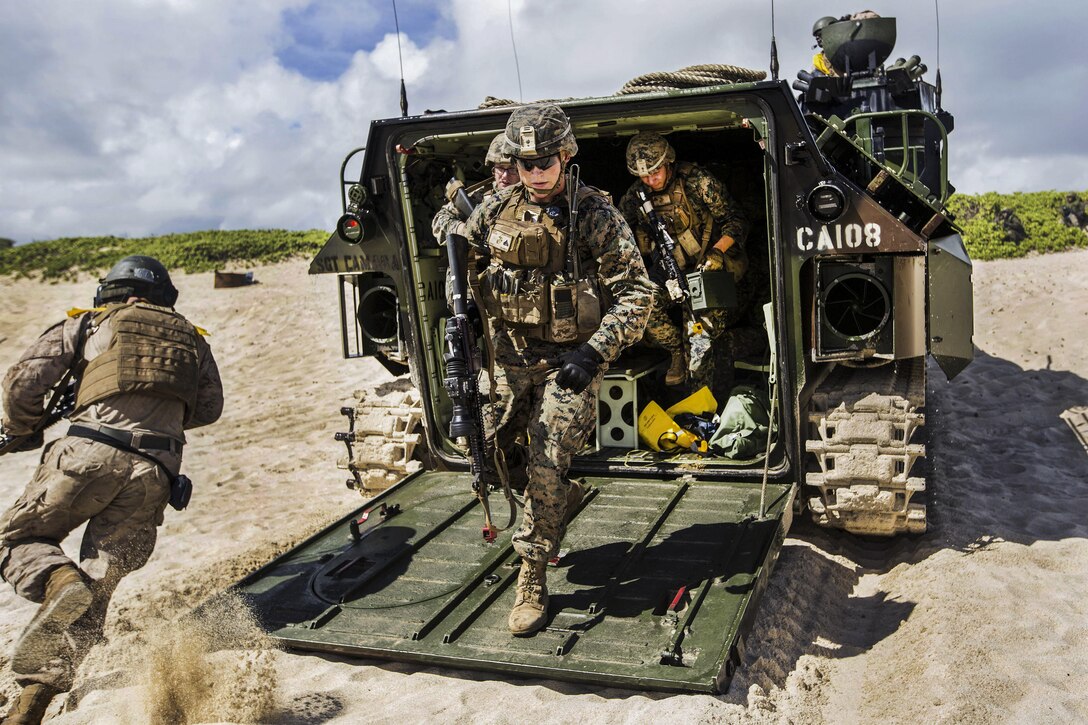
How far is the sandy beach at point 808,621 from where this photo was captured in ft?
12.6

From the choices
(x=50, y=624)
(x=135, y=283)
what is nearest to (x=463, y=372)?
(x=135, y=283)

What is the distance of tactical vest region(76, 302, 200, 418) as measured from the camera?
4449 mm

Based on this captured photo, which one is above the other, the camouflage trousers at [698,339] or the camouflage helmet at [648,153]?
the camouflage helmet at [648,153]

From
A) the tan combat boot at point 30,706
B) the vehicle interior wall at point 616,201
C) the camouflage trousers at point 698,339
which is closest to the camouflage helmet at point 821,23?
the vehicle interior wall at point 616,201

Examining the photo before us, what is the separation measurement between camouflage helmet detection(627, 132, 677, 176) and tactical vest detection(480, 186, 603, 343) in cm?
218

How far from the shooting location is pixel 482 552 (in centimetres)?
514

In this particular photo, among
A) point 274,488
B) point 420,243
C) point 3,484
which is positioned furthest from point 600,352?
point 3,484

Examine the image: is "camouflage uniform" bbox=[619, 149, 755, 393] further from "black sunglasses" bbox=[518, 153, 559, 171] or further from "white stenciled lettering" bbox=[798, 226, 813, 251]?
"black sunglasses" bbox=[518, 153, 559, 171]

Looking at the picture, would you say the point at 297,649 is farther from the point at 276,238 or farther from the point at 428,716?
the point at 276,238

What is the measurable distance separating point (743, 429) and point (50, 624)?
370 cm

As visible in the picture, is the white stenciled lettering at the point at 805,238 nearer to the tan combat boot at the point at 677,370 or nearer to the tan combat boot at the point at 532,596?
the tan combat boot at the point at 677,370

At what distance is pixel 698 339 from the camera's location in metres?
6.84

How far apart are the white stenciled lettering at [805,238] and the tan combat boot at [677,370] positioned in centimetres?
190

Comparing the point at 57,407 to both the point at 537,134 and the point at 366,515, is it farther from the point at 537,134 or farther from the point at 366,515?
the point at 537,134
